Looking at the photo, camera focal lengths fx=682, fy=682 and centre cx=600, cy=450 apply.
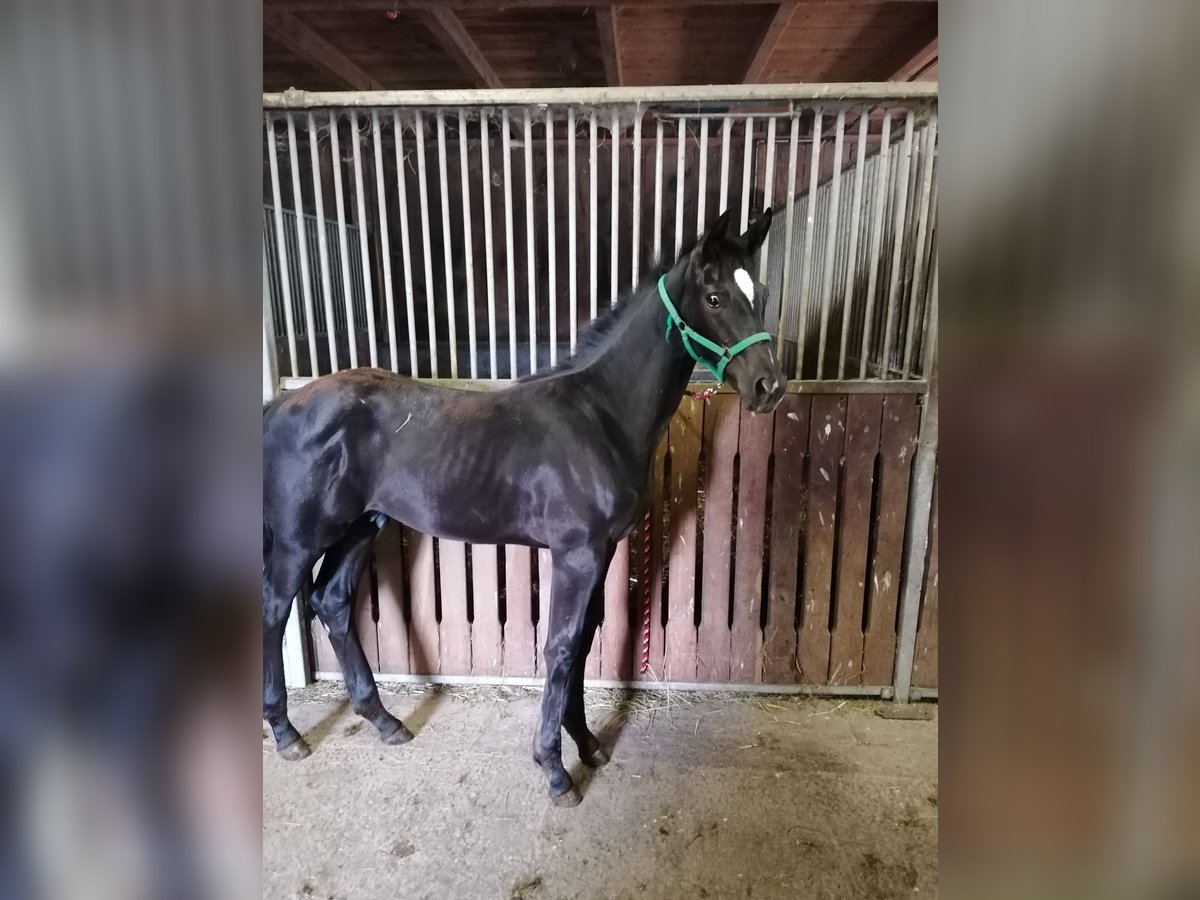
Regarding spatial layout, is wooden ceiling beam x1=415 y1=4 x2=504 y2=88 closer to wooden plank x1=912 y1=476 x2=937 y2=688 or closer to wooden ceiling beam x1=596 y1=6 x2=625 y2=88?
wooden ceiling beam x1=596 y1=6 x2=625 y2=88

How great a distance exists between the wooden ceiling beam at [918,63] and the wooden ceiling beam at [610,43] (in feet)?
4.03

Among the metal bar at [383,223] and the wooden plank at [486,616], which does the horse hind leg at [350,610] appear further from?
the metal bar at [383,223]

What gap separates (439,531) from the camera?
76.0 inches

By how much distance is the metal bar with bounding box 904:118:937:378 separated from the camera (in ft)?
6.53

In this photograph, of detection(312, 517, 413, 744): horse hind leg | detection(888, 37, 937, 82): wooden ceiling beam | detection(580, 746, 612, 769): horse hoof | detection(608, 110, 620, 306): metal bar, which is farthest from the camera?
detection(888, 37, 937, 82): wooden ceiling beam

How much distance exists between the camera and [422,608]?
242 centimetres

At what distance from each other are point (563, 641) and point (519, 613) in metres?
0.59

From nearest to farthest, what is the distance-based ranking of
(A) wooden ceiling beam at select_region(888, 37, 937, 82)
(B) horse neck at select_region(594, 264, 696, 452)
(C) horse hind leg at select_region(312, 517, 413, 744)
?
1. (B) horse neck at select_region(594, 264, 696, 452)
2. (C) horse hind leg at select_region(312, 517, 413, 744)
3. (A) wooden ceiling beam at select_region(888, 37, 937, 82)

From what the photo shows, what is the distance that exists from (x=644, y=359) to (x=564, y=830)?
1.25m

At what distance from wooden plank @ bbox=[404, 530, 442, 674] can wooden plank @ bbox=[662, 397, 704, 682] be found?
2.73 ft

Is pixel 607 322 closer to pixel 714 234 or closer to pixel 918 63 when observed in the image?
pixel 714 234

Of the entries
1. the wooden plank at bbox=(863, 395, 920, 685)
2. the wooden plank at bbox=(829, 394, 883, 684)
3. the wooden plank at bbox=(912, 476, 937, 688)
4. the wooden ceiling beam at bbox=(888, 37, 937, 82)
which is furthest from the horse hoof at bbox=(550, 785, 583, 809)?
the wooden ceiling beam at bbox=(888, 37, 937, 82)
